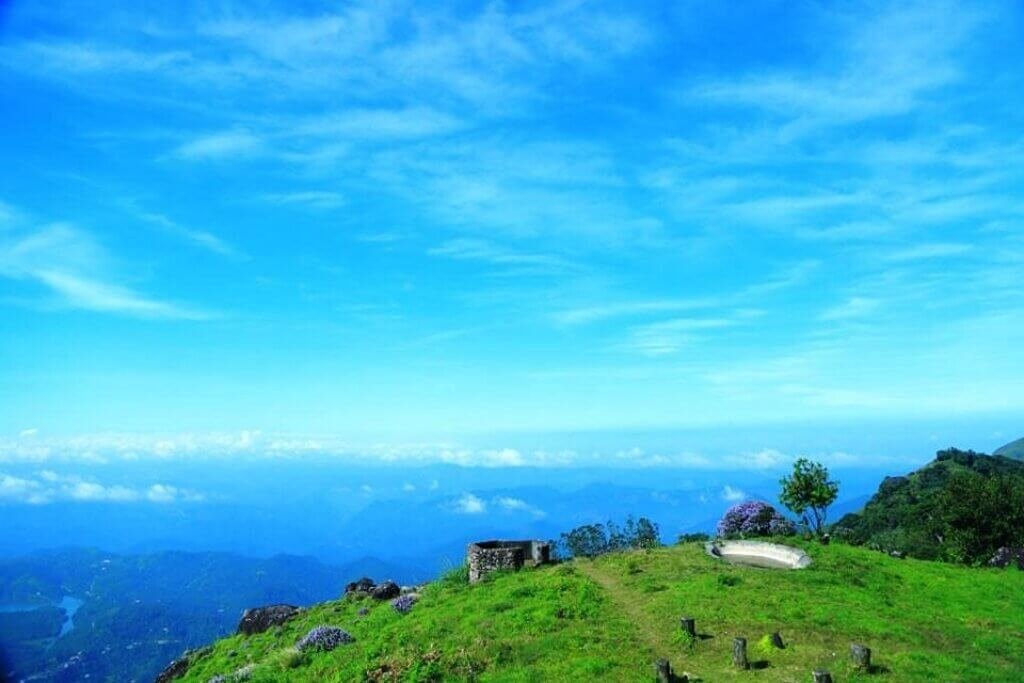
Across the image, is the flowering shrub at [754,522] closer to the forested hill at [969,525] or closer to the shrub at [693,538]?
the shrub at [693,538]

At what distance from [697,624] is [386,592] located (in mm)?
25478

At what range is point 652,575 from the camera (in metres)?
35.7

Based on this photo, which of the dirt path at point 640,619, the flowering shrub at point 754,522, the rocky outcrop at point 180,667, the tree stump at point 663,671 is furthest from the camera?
the flowering shrub at point 754,522

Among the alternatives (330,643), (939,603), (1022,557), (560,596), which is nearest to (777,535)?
(1022,557)

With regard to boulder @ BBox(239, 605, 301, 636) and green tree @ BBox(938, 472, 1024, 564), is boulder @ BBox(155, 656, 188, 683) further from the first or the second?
green tree @ BBox(938, 472, 1024, 564)

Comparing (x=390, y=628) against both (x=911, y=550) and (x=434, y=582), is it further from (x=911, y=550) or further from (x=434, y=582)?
(x=911, y=550)

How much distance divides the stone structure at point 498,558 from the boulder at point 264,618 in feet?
46.0

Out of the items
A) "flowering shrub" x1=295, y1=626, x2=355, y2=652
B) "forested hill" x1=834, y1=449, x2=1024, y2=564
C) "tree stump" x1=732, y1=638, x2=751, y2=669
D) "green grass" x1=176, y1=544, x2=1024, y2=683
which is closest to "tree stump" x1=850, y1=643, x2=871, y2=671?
"green grass" x1=176, y1=544, x2=1024, y2=683

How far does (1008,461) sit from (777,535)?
301ft

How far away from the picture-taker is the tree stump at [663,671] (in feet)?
68.5

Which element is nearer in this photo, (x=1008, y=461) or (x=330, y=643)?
(x=330, y=643)

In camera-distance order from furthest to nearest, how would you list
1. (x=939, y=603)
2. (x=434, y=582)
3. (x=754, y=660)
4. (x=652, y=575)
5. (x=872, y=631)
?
(x=434, y=582) < (x=652, y=575) < (x=939, y=603) < (x=872, y=631) < (x=754, y=660)

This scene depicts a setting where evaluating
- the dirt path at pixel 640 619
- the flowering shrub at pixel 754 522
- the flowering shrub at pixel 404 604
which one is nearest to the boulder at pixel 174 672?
the flowering shrub at pixel 404 604

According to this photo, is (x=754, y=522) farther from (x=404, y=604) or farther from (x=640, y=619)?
(x=404, y=604)
